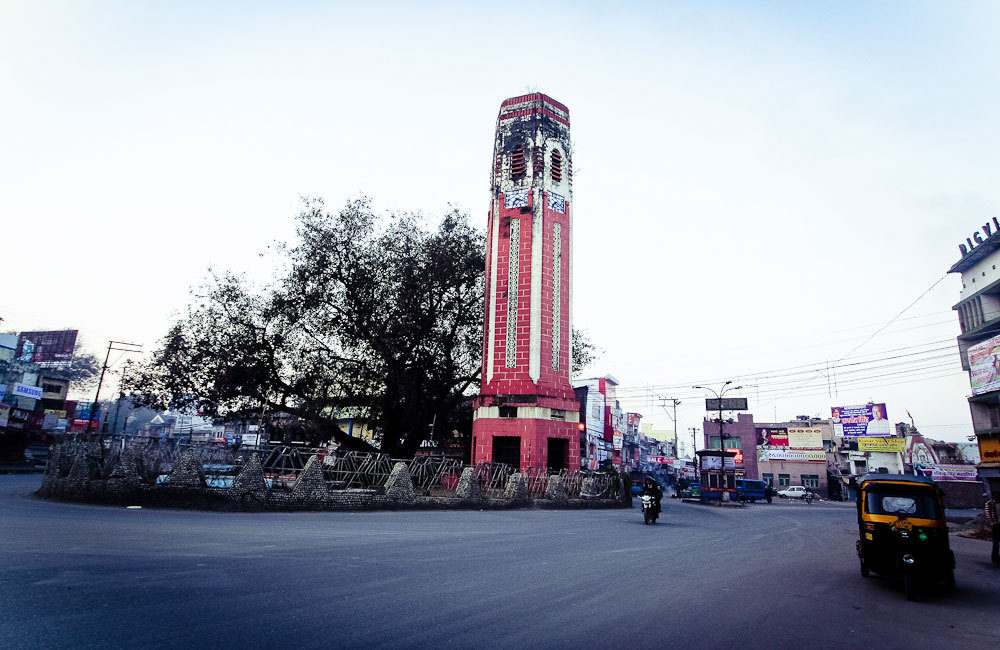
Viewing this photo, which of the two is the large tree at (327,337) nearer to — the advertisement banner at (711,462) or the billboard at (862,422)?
the advertisement banner at (711,462)

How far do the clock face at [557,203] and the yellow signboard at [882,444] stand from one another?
158 feet

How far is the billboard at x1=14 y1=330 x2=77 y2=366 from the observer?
64.0 meters

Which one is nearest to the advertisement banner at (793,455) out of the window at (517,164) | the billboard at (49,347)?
the window at (517,164)

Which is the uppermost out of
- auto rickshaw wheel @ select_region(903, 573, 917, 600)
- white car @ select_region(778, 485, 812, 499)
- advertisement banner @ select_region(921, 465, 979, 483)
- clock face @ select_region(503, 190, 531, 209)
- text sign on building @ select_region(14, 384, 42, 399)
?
clock face @ select_region(503, 190, 531, 209)

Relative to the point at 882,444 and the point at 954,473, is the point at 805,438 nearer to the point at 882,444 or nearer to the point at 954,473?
the point at 882,444

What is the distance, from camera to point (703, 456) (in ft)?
149

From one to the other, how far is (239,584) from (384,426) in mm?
25997

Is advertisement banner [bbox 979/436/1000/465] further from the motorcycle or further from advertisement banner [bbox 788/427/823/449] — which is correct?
advertisement banner [bbox 788/427/823/449]

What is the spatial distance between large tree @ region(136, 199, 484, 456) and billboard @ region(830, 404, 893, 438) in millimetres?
56700

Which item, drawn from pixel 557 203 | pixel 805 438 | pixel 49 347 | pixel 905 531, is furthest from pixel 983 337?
pixel 49 347

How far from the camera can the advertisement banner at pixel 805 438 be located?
203 feet

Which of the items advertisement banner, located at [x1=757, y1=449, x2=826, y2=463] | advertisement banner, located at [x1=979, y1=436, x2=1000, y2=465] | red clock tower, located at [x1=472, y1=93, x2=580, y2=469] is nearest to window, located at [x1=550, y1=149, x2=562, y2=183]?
red clock tower, located at [x1=472, y1=93, x2=580, y2=469]

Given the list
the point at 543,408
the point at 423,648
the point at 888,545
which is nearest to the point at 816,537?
the point at 888,545

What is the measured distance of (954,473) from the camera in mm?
42844
